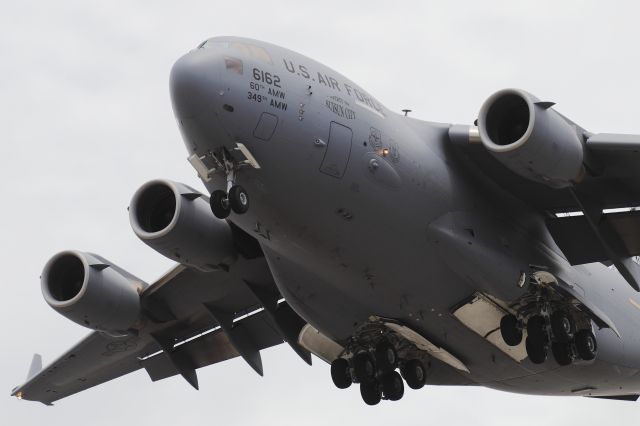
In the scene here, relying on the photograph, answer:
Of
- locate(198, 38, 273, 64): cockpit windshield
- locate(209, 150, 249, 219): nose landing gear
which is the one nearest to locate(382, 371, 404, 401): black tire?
locate(209, 150, 249, 219): nose landing gear

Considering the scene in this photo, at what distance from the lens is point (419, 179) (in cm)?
1223

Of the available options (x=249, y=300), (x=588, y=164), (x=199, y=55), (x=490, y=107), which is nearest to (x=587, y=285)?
(x=588, y=164)

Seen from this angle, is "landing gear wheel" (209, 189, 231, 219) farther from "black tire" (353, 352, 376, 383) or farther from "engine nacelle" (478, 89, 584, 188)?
"black tire" (353, 352, 376, 383)

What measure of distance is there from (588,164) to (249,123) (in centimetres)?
367

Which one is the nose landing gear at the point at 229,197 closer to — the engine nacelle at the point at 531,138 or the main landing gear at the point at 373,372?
the engine nacelle at the point at 531,138

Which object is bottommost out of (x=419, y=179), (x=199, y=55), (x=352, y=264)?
(x=352, y=264)

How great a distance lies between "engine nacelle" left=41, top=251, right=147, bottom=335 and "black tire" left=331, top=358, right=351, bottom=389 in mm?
2691

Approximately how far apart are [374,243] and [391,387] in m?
2.72

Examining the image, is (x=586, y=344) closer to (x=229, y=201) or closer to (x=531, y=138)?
(x=531, y=138)

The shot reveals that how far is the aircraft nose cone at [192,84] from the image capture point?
35.6 feet

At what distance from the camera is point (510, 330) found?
43.5ft

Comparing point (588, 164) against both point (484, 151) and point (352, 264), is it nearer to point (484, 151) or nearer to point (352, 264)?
point (484, 151)

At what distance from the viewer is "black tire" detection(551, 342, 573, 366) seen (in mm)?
13242

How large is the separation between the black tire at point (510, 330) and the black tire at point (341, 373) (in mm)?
2073
